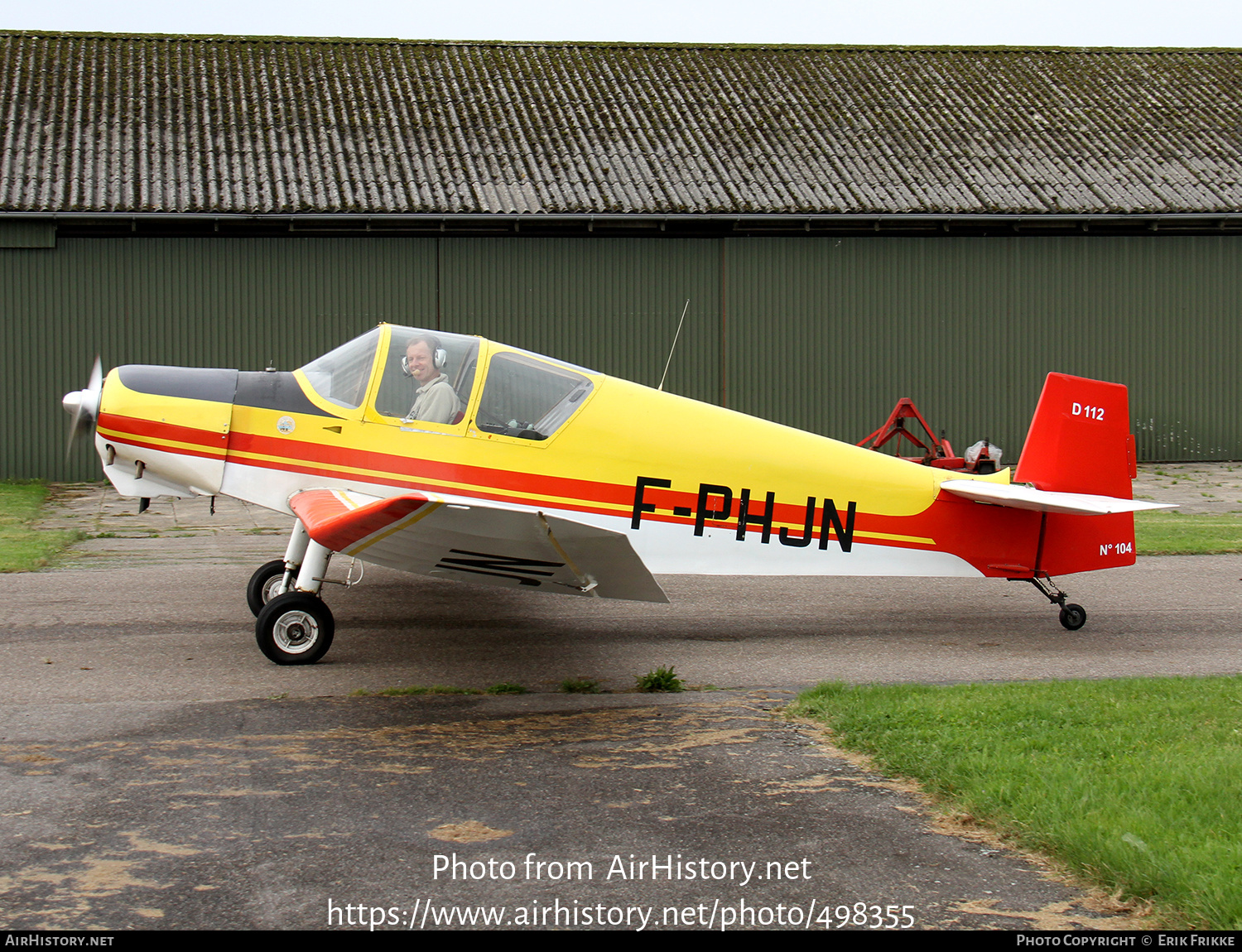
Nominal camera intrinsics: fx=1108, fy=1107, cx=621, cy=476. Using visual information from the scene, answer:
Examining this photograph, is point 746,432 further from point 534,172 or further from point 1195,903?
point 534,172

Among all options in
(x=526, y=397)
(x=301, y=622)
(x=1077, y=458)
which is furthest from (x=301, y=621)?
(x=1077, y=458)

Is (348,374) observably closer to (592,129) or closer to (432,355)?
(432,355)

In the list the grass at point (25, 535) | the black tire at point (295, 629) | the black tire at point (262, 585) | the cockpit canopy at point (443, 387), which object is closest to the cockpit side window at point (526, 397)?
the cockpit canopy at point (443, 387)

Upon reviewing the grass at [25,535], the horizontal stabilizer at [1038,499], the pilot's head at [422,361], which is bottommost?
the grass at [25,535]

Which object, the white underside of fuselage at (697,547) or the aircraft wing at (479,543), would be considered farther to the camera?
the white underside of fuselage at (697,547)

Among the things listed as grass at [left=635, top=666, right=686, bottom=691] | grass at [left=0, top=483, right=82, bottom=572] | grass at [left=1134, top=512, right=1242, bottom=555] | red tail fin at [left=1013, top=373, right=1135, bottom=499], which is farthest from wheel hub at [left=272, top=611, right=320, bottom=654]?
grass at [left=1134, top=512, right=1242, bottom=555]

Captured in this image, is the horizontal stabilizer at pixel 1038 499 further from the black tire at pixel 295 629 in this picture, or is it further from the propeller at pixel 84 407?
the propeller at pixel 84 407

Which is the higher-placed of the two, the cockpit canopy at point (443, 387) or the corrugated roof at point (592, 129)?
the corrugated roof at point (592, 129)

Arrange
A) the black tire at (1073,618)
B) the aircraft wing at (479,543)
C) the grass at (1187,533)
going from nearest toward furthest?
the aircraft wing at (479,543) < the black tire at (1073,618) < the grass at (1187,533)

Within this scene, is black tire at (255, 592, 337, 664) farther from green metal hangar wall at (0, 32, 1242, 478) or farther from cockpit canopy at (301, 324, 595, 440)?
green metal hangar wall at (0, 32, 1242, 478)

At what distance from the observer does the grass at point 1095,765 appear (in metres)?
3.88

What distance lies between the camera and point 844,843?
430cm

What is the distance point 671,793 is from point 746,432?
3.40 metres

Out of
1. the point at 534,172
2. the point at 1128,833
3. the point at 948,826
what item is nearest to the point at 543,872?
the point at 948,826
